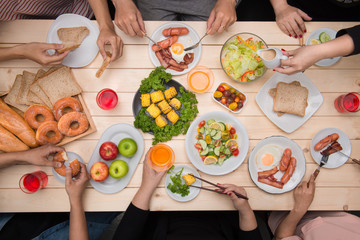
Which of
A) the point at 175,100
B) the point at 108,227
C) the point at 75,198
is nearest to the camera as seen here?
the point at 75,198

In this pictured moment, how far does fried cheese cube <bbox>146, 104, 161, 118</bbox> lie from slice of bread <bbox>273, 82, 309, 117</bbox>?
2.89 feet

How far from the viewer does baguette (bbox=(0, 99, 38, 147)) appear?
1.62 m

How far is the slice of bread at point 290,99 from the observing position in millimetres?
1709

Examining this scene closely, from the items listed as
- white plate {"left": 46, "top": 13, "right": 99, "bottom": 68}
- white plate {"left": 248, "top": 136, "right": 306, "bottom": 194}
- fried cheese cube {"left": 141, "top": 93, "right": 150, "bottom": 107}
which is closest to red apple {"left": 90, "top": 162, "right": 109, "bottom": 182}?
fried cheese cube {"left": 141, "top": 93, "right": 150, "bottom": 107}

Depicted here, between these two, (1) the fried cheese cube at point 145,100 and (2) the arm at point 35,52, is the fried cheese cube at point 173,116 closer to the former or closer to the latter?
(1) the fried cheese cube at point 145,100

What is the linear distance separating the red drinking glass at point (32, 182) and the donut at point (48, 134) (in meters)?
0.23

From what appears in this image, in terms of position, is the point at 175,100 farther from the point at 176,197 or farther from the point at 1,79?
the point at 1,79

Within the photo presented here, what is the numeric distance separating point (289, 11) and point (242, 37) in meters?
0.44

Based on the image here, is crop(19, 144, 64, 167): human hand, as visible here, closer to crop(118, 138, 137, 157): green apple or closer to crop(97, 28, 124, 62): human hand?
crop(118, 138, 137, 157): green apple

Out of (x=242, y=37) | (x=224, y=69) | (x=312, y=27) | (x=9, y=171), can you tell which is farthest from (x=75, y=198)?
(x=312, y=27)

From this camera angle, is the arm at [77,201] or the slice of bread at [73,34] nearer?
the arm at [77,201]

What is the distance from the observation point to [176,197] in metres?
1.66

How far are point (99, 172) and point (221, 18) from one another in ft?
4.71

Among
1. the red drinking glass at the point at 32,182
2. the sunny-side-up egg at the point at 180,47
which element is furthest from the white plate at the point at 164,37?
the red drinking glass at the point at 32,182
